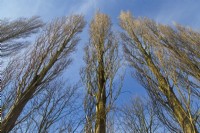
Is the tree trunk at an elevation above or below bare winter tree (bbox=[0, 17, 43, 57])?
below

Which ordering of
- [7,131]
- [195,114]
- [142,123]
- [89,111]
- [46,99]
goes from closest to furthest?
[7,131] → [195,114] → [89,111] → [46,99] → [142,123]

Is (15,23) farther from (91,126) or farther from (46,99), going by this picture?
(91,126)

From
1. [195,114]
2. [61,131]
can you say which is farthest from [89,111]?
[195,114]

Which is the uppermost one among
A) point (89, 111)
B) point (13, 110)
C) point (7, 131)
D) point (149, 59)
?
point (149, 59)

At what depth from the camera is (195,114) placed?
302 inches

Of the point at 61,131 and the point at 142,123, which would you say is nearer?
the point at 61,131

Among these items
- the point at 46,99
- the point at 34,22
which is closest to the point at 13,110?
the point at 46,99

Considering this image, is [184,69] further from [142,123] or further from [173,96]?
[142,123]

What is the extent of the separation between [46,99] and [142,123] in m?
3.99

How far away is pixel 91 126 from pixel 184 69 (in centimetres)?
337

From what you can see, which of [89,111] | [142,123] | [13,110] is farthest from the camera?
[142,123]

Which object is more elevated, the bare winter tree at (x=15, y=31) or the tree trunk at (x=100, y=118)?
the bare winter tree at (x=15, y=31)

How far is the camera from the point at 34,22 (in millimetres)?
9852

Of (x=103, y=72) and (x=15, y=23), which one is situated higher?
(x=15, y=23)
